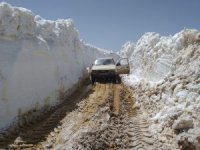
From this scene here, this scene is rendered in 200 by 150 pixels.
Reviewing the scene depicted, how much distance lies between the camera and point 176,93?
1040 cm

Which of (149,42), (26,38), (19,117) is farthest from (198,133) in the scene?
(149,42)

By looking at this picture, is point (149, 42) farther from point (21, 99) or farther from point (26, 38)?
point (21, 99)

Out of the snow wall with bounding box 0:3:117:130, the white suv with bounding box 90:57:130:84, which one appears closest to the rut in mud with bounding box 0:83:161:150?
the snow wall with bounding box 0:3:117:130

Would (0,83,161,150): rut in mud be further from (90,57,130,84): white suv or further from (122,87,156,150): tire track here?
(90,57,130,84): white suv

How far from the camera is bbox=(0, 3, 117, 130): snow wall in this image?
1175 cm

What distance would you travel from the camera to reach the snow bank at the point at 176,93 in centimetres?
860

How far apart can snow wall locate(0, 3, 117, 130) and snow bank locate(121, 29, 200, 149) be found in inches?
155

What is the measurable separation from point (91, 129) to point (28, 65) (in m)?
5.45

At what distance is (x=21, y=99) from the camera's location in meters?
12.1

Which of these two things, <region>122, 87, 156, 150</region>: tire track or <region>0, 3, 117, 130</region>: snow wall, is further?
<region>0, 3, 117, 130</region>: snow wall

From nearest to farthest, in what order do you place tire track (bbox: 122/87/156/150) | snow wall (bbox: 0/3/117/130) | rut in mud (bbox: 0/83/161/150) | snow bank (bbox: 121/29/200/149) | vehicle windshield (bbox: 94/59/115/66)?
snow bank (bbox: 121/29/200/149)
tire track (bbox: 122/87/156/150)
rut in mud (bbox: 0/83/161/150)
snow wall (bbox: 0/3/117/130)
vehicle windshield (bbox: 94/59/115/66)

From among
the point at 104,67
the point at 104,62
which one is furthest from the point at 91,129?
the point at 104,62

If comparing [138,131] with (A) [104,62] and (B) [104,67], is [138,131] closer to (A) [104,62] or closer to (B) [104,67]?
(B) [104,67]

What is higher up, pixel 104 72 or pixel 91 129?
pixel 104 72
